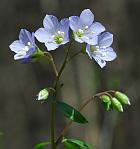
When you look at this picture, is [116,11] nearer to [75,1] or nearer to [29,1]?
[75,1]

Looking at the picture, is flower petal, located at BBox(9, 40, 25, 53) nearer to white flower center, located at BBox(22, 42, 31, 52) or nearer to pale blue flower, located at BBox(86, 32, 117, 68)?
white flower center, located at BBox(22, 42, 31, 52)

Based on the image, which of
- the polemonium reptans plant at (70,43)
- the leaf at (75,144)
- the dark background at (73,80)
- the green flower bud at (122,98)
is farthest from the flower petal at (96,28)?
the dark background at (73,80)

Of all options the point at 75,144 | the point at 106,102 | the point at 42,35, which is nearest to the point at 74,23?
the point at 42,35

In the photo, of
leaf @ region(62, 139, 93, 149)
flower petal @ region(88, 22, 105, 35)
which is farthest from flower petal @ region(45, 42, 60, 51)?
leaf @ region(62, 139, 93, 149)

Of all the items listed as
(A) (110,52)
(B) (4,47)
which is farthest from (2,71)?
(A) (110,52)

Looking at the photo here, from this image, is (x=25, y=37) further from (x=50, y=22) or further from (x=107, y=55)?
(x=107, y=55)
